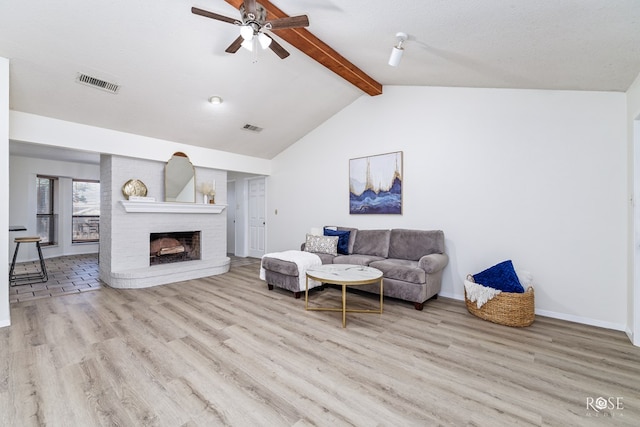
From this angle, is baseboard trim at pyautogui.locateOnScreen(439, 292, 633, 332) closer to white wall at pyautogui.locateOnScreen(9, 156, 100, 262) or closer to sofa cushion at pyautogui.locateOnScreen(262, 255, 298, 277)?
sofa cushion at pyautogui.locateOnScreen(262, 255, 298, 277)

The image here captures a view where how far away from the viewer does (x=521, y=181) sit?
3416mm

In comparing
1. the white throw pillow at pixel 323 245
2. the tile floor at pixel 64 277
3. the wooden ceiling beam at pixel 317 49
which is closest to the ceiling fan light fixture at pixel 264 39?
the wooden ceiling beam at pixel 317 49

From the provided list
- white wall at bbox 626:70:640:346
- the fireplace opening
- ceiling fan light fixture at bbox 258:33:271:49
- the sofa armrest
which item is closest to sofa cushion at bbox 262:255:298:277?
the sofa armrest

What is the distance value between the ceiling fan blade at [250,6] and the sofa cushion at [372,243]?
10.9ft

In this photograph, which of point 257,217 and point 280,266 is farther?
point 257,217

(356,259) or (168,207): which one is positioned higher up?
(168,207)

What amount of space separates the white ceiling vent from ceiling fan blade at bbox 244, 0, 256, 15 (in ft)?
7.86

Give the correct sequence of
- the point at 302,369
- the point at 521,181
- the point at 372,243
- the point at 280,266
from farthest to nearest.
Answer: the point at 372,243, the point at 280,266, the point at 521,181, the point at 302,369

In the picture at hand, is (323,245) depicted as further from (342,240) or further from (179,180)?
(179,180)

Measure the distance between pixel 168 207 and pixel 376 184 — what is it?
12.0 feet

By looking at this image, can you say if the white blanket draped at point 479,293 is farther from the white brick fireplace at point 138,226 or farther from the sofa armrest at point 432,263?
the white brick fireplace at point 138,226

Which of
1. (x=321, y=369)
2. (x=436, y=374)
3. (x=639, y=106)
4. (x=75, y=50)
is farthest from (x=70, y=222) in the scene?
(x=639, y=106)

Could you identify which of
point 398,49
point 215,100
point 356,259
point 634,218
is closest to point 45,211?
point 215,100

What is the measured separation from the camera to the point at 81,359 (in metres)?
2.25
